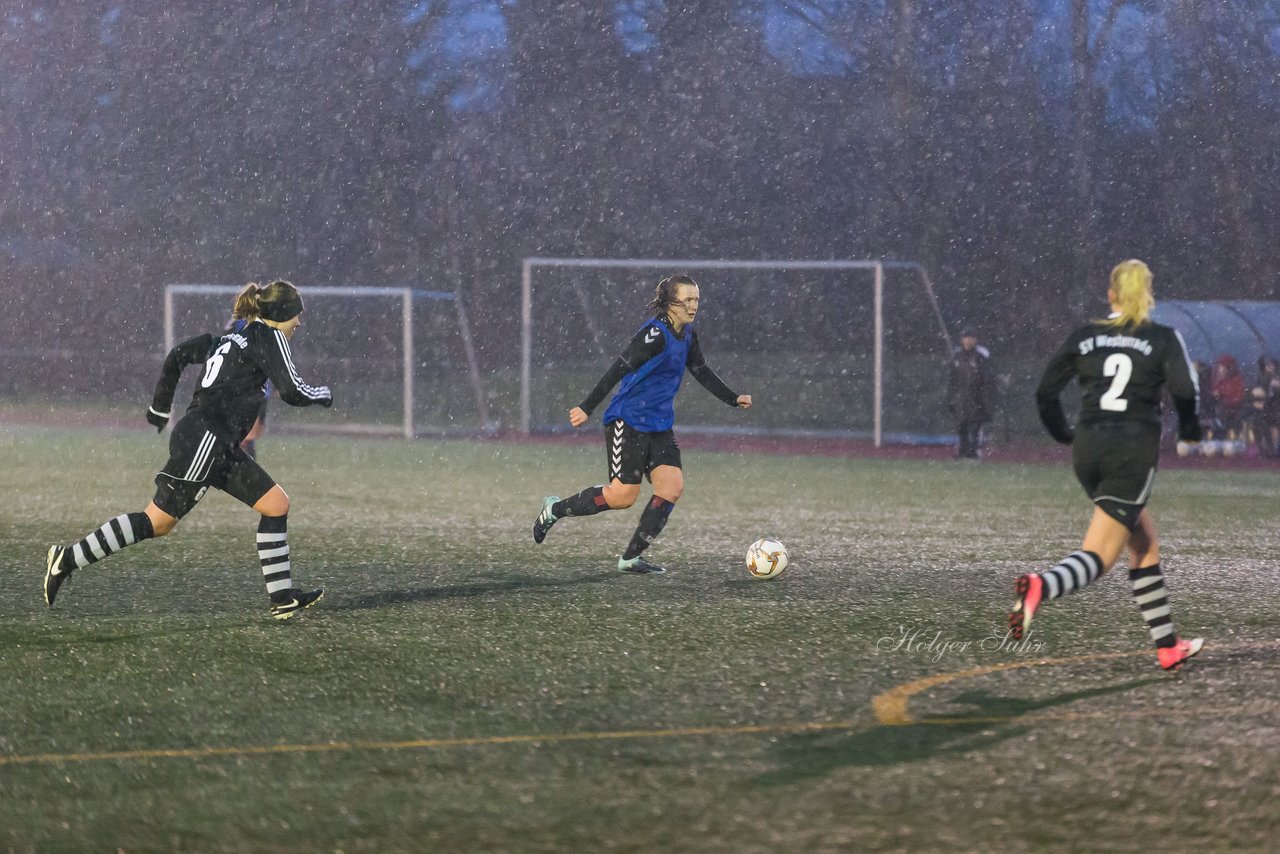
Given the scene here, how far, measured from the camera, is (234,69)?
137 ft

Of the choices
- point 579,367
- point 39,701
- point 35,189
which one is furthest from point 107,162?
point 39,701

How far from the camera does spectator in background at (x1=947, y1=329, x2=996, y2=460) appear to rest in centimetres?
2145

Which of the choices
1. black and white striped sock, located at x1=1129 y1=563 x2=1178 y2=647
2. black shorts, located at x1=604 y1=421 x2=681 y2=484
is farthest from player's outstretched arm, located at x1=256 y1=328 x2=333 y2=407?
black and white striped sock, located at x1=1129 y1=563 x2=1178 y2=647

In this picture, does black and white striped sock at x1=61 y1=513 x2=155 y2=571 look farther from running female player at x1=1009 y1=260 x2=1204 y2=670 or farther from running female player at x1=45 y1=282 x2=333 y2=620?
running female player at x1=1009 y1=260 x2=1204 y2=670

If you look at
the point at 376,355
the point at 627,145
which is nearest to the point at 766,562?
the point at 376,355

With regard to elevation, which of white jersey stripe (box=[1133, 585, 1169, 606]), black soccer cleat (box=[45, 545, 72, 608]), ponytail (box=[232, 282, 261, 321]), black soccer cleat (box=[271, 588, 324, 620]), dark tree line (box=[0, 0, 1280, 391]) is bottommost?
black soccer cleat (box=[271, 588, 324, 620])

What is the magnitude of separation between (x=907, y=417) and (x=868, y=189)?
994 cm

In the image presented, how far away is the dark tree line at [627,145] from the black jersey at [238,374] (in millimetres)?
30679

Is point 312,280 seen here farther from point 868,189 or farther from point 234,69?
point 868,189

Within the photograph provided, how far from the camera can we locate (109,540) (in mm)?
7879

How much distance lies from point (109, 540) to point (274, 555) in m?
0.81

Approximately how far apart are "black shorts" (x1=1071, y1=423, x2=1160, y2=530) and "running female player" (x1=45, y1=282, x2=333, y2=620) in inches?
138

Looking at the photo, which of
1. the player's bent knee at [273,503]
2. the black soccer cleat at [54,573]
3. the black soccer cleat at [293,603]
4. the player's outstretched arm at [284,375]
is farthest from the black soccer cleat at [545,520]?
the black soccer cleat at [54,573]

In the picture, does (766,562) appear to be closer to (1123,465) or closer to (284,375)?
(284,375)
